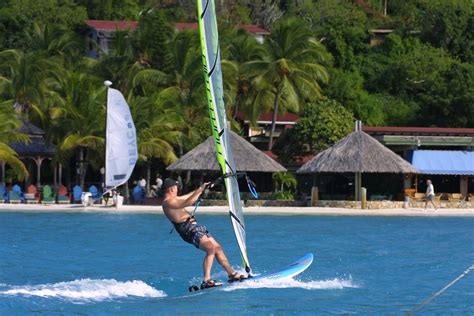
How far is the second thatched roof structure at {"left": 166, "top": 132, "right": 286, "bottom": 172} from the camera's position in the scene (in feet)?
129

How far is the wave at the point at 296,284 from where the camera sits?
14.5 meters

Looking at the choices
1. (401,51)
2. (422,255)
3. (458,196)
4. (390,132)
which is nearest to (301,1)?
(401,51)

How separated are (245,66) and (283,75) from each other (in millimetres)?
1848

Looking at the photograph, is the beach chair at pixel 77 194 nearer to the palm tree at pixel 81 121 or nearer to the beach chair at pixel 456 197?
the palm tree at pixel 81 121

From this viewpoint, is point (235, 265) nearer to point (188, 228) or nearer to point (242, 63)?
point (188, 228)

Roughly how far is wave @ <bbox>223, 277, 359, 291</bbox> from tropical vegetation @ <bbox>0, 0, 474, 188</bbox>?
2593cm

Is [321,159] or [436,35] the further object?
[436,35]

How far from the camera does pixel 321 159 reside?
3966 centimetres

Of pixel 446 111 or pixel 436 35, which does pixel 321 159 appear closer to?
pixel 446 111

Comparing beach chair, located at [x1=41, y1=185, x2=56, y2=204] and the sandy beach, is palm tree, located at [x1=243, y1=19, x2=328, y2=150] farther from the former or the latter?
beach chair, located at [x1=41, y1=185, x2=56, y2=204]

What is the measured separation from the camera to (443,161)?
140 feet

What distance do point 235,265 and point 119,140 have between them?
19437 mm

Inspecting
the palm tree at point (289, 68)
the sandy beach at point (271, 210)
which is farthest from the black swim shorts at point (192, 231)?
the palm tree at point (289, 68)

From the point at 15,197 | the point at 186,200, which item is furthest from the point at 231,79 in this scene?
the point at 186,200
